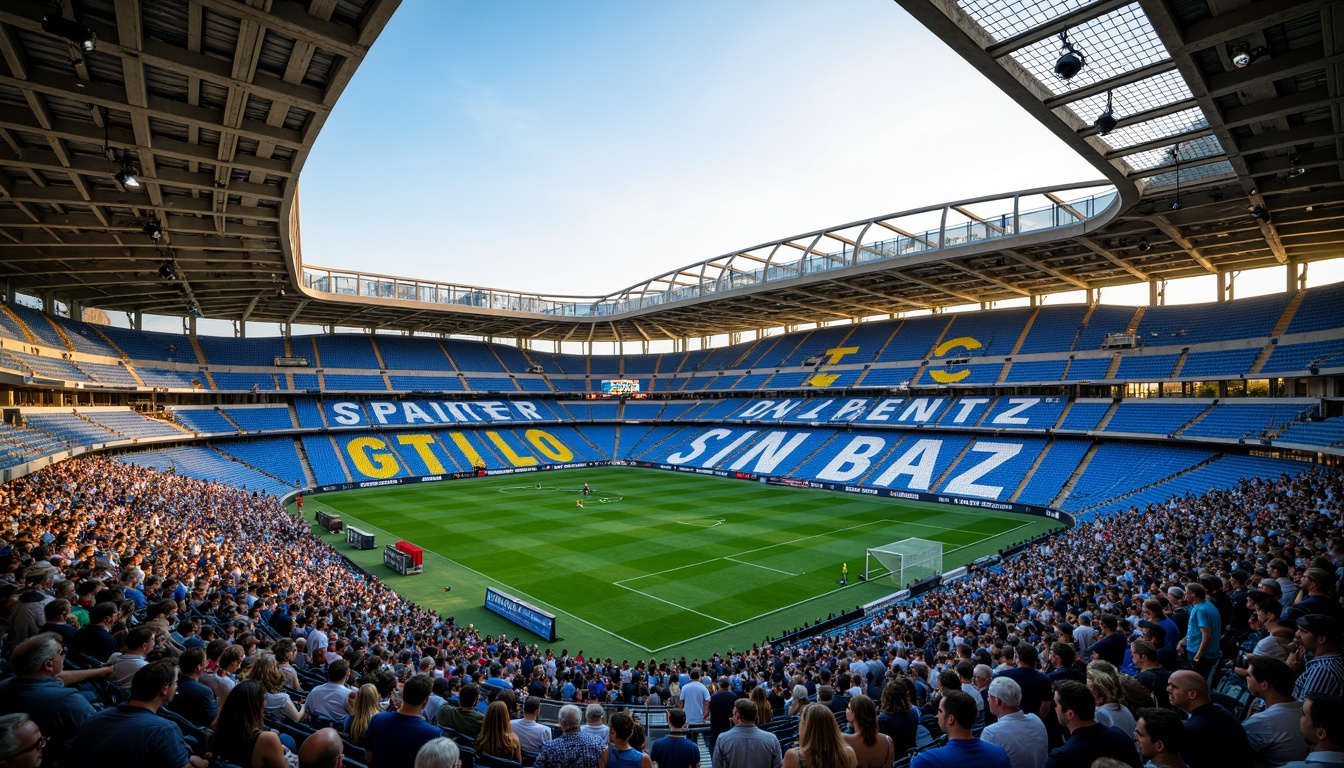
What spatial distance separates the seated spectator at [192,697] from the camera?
500cm

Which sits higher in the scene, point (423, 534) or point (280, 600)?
point (280, 600)

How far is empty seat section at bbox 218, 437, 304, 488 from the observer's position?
41.6m

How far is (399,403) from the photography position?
54.2m

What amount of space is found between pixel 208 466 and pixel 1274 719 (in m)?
46.9

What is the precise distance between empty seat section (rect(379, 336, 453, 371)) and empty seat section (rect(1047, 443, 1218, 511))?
51.6 m

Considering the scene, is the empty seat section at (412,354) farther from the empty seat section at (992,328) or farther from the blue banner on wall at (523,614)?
the empty seat section at (992,328)

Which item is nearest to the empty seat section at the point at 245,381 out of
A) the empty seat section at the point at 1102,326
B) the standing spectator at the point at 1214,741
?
the standing spectator at the point at 1214,741

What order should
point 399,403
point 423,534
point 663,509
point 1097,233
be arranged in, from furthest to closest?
point 399,403, point 663,509, point 423,534, point 1097,233

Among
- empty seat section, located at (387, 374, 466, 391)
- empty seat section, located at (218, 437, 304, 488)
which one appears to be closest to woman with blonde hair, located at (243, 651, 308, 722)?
empty seat section, located at (218, 437, 304, 488)

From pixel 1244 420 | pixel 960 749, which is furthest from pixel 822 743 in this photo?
pixel 1244 420

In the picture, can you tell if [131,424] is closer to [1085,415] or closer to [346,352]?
[346,352]

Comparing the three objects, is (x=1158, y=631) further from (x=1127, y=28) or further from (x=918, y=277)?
(x=918, y=277)

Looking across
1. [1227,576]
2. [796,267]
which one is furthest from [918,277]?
[1227,576]

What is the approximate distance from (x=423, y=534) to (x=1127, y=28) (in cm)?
3205
